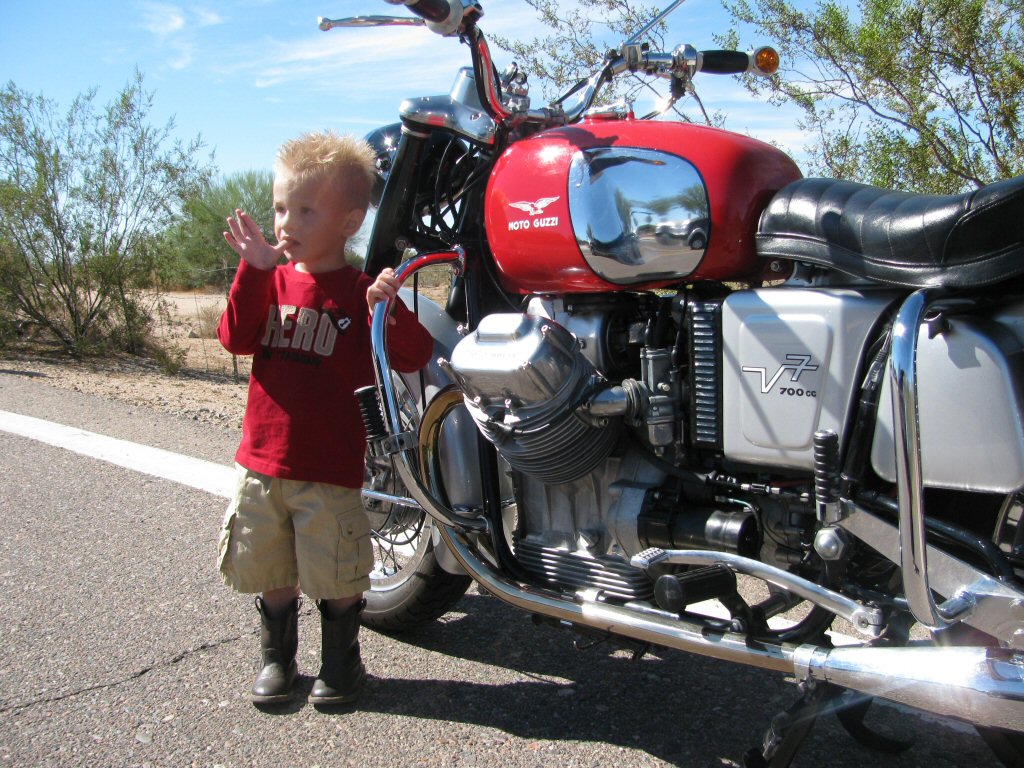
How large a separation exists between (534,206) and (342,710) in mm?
1510

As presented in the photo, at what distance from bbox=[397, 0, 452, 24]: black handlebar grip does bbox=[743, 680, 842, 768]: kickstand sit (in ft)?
6.11

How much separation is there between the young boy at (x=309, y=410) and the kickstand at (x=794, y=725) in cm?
126

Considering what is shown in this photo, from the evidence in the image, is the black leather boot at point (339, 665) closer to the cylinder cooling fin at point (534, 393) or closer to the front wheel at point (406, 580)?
the front wheel at point (406, 580)

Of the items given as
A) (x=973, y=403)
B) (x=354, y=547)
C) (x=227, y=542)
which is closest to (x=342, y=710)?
(x=354, y=547)

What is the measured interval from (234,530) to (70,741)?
2.23ft

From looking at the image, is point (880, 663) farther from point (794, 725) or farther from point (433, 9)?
point (433, 9)

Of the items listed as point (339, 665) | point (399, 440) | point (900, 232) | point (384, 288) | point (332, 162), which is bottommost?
point (339, 665)

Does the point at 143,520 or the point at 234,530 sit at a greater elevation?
the point at 234,530

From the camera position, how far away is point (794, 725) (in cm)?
204

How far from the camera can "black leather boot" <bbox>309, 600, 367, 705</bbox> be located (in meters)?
2.79

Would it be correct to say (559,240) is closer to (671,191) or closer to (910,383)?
(671,191)

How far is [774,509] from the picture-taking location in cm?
229

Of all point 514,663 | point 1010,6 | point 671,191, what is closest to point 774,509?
point 671,191

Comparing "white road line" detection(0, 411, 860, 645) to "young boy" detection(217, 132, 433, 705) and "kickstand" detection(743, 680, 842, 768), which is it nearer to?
"young boy" detection(217, 132, 433, 705)
